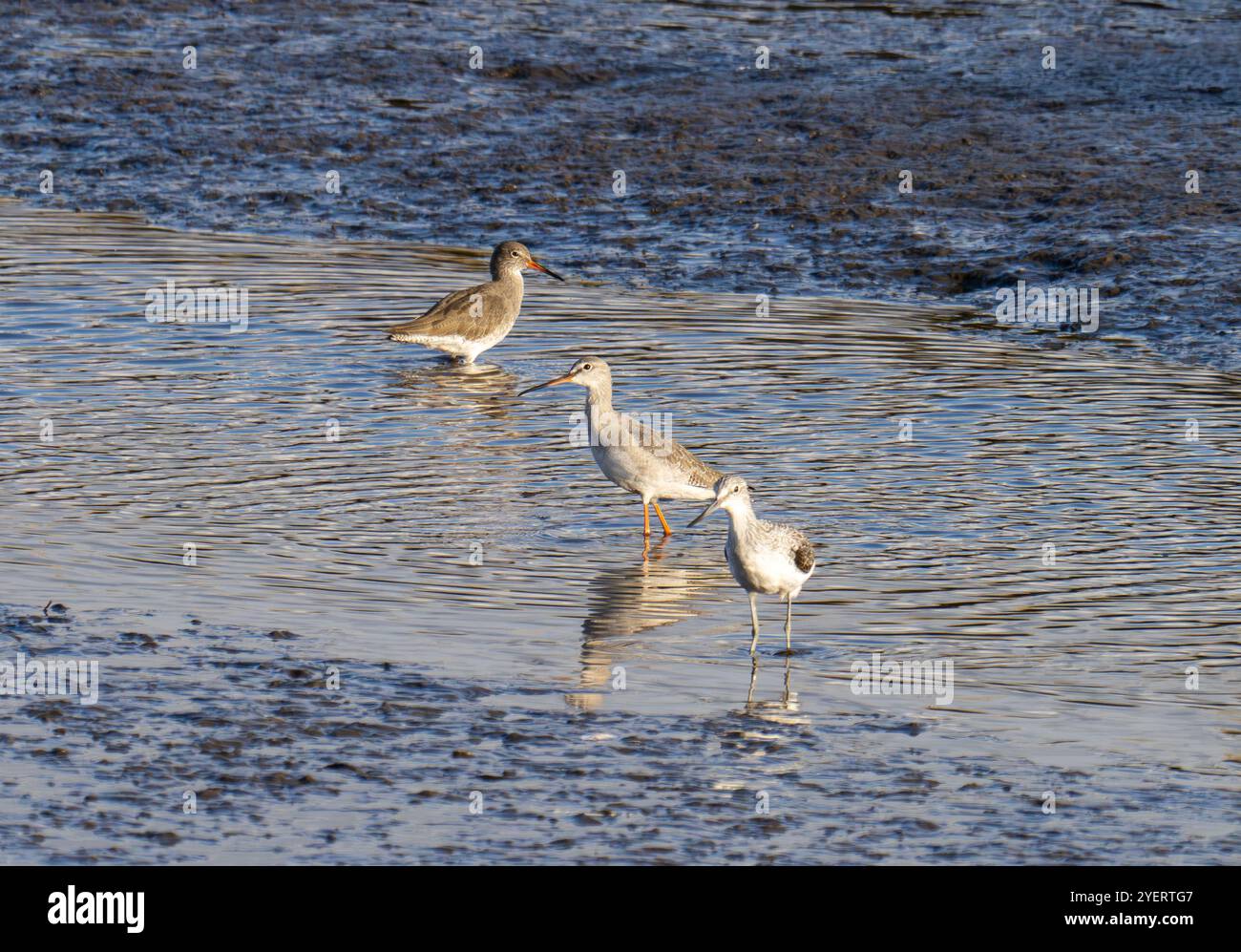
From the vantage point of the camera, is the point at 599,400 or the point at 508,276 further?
the point at 508,276

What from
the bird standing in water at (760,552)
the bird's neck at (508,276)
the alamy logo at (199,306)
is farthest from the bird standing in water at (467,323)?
the bird standing in water at (760,552)

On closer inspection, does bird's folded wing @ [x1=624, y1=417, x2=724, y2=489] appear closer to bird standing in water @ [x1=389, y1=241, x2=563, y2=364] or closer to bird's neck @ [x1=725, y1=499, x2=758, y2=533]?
bird's neck @ [x1=725, y1=499, x2=758, y2=533]

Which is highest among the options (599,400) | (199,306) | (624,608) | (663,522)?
(199,306)

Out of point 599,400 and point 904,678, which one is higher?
point 599,400

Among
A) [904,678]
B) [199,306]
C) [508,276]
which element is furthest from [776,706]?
[199,306]

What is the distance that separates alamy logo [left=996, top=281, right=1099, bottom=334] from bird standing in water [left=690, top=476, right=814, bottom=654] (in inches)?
256

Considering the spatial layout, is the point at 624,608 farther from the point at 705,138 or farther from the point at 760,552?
the point at 705,138

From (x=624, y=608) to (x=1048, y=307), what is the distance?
6.73 m

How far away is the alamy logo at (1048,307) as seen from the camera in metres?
14.6

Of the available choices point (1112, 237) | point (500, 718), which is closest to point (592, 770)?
point (500, 718)

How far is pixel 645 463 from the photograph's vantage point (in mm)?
10516

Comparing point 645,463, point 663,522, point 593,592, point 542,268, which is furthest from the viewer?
point 542,268

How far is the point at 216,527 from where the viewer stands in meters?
10.1

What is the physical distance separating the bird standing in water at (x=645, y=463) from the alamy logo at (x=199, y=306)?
4.46 m
